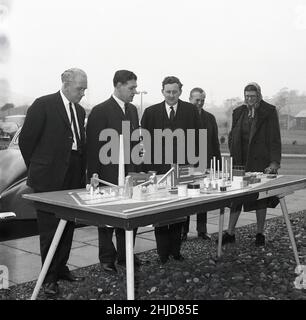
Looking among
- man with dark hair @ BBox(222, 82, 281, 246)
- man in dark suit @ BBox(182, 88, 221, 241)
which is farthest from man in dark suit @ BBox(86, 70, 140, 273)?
man with dark hair @ BBox(222, 82, 281, 246)

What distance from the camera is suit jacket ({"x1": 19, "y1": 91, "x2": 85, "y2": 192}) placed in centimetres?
383

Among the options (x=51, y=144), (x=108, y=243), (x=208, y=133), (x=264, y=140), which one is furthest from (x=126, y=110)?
(x=264, y=140)

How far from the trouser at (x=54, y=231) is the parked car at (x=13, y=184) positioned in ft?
4.88

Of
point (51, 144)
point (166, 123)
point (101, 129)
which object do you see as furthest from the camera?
point (166, 123)

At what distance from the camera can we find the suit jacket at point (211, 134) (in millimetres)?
5582

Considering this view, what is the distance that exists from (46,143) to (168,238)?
158 centimetres

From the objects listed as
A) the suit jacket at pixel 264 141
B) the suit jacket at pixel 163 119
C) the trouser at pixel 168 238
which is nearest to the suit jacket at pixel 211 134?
the suit jacket at pixel 264 141

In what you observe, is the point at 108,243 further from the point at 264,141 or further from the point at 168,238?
the point at 264,141

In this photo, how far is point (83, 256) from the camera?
4.97 m

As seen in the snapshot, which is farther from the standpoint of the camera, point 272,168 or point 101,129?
point 272,168

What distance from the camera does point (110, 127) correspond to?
4293 millimetres

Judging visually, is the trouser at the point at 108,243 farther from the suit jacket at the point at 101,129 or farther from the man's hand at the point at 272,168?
the man's hand at the point at 272,168

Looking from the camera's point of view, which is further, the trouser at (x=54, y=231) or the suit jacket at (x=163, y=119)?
the suit jacket at (x=163, y=119)

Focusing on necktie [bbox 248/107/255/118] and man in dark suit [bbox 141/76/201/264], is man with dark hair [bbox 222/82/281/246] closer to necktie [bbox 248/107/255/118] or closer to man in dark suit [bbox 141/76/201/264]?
necktie [bbox 248/107/255/118]
